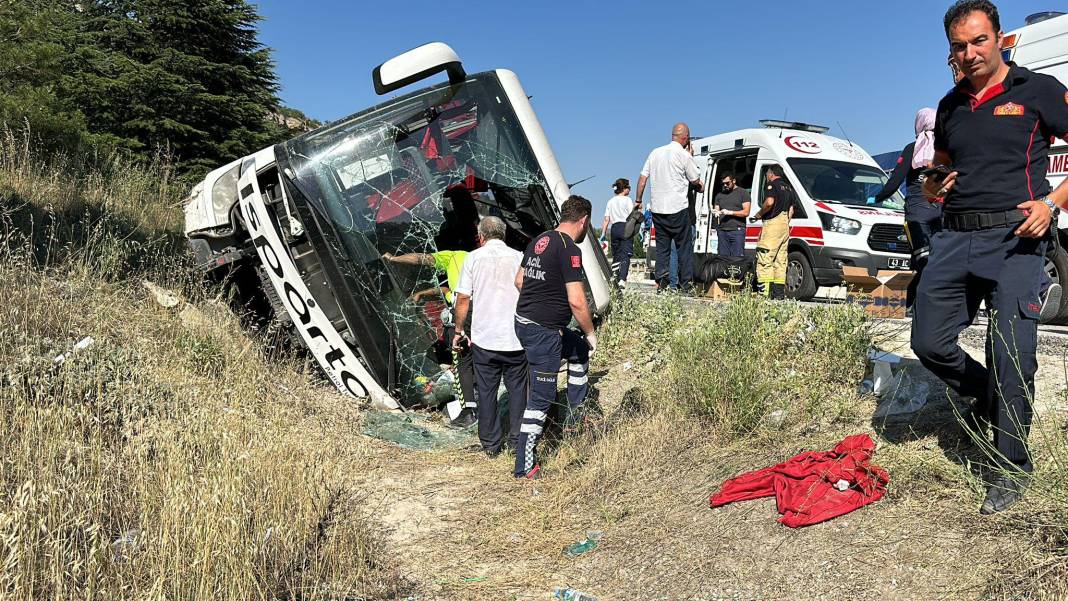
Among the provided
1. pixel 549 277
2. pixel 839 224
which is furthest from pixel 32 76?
pixel 839 224

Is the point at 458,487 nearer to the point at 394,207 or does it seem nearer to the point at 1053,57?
the point at 394,207

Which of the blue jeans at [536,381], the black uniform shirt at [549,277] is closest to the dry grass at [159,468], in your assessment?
the blue jeans at [536,381]

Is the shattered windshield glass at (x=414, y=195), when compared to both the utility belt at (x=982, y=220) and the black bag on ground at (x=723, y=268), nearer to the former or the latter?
the black bag on ground at (x=723, y=268)

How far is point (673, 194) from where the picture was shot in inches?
363

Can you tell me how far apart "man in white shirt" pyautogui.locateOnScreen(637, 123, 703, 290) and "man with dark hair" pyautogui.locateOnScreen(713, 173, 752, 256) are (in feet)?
2.88

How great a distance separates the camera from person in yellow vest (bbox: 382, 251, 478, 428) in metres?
6.45

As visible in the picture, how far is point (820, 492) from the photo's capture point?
364 cm

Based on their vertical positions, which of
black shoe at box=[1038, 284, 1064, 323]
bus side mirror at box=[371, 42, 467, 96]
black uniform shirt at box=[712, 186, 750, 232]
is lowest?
black shoe at box=[1038, 284, 1064, 323]

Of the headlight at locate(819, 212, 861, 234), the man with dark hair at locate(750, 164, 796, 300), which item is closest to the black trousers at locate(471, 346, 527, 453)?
the man with dark hair at locate(750, 164, 796, 300)

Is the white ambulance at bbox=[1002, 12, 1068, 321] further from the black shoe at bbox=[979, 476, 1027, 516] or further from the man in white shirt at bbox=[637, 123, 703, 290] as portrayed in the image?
the black shoe at bbox=[979, 476, 1027, 516]

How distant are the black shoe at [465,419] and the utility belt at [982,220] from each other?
4.14 metres

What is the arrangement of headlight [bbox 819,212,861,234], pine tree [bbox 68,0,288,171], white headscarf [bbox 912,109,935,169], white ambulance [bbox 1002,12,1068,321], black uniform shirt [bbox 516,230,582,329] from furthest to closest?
pine tree [bbox 68,0,288,171] → headlight [bbox 819,212,861,234] → white ambulance [bbox 1002,12,1068,321] → white headscarf [bbox 912,109,935,169] → black uniform shirt [bbox 516,230,582,329]

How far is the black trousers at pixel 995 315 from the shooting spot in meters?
3.13

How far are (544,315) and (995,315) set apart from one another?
2.71 meters
